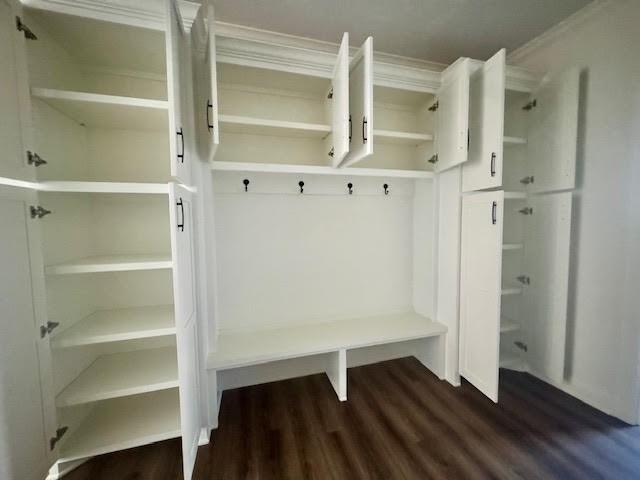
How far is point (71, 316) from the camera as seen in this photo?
136 centimetres

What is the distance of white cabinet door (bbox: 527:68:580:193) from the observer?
175 centimetres

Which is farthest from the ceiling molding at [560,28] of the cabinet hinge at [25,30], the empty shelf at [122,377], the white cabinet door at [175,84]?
the empty shelf at [122,377]

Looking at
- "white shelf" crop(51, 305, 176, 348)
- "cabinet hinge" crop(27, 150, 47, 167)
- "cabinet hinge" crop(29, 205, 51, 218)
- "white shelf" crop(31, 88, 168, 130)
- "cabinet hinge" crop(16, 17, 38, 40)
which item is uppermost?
"cabinet hinge" crop(16, 17, 38, 40)

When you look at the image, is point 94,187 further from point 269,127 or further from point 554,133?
point 554,133

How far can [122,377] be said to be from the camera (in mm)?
1348

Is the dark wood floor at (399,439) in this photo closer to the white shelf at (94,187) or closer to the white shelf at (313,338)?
the white shelf at (313,338)

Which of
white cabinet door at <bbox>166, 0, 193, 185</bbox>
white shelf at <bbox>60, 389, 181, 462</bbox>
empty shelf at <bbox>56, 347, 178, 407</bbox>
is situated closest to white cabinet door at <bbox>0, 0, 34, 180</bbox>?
white cabinet door at <bbox>166, 0, 193, 185</bbox>

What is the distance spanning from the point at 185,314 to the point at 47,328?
62 centimetres

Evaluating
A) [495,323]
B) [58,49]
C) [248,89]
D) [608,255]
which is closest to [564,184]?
[608,255]

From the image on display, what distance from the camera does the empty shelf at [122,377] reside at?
1.24 meters

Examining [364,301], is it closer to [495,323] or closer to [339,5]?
[495,323]

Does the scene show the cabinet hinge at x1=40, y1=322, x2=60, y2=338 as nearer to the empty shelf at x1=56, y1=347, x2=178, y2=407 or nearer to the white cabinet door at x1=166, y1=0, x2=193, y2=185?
the empty shelf at x1=56, y1=347, x2=178, y2=407

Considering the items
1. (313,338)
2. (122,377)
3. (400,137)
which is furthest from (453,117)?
(122,377)

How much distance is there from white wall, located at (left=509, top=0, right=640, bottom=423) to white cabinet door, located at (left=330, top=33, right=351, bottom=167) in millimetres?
1689
